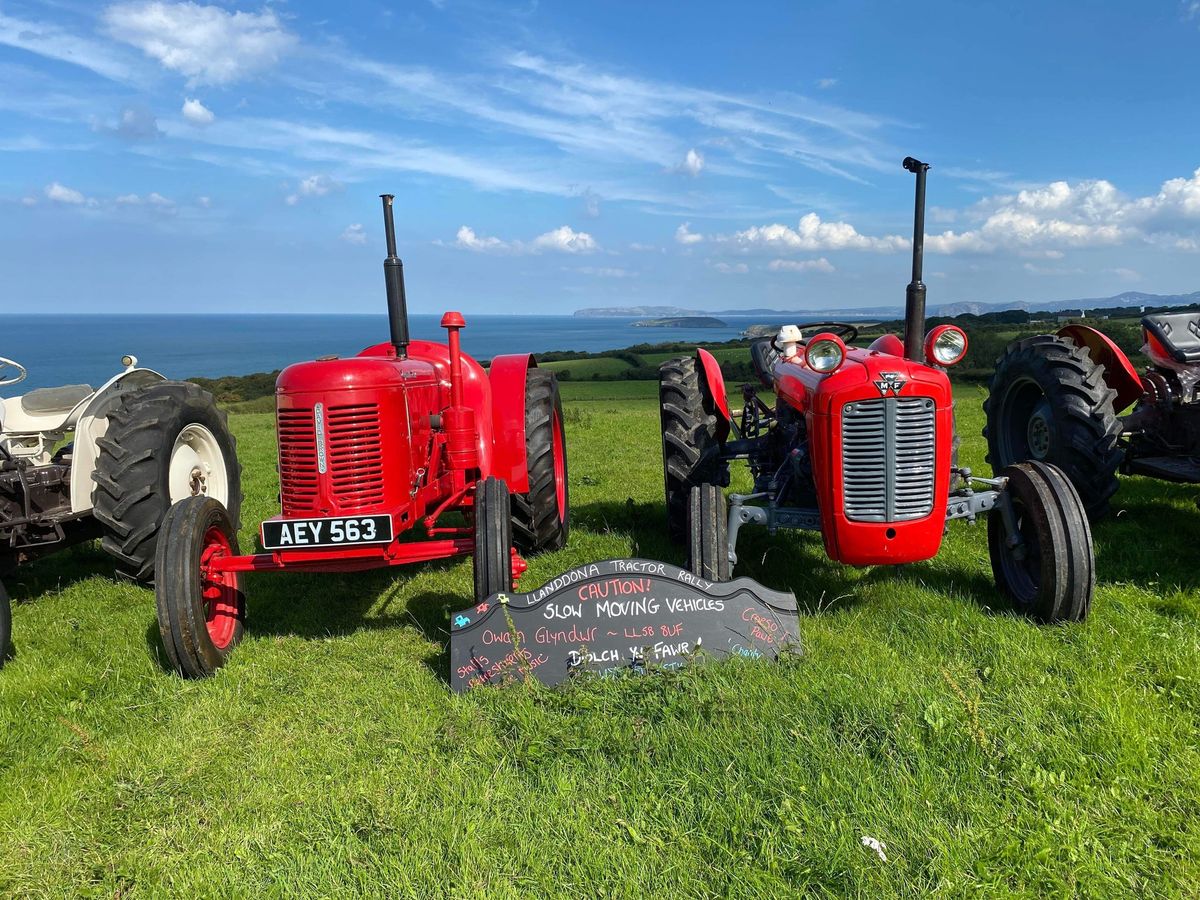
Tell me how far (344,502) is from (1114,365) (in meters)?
5.68

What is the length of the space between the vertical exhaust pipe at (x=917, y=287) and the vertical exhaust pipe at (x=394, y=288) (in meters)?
2.86

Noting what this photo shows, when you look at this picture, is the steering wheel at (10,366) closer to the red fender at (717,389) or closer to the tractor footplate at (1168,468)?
the red fender at (717,389)

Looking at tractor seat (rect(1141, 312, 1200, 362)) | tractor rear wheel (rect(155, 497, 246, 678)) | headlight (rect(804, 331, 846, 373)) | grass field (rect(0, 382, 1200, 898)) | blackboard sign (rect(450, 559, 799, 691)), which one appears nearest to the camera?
grass field (rect(0, 382, 1200, 898))

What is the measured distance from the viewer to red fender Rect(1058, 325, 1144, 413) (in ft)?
19.1

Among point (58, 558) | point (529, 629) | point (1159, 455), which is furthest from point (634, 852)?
point (58, 558)

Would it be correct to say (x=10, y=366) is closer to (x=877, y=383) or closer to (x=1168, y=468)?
(x=877, y=383)

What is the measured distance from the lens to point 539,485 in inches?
206

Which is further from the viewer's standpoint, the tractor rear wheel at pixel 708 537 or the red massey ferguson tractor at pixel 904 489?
the tractor rear wheel at pixel 708 537

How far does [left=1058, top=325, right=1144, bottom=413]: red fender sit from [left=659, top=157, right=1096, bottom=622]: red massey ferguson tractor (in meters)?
2.26

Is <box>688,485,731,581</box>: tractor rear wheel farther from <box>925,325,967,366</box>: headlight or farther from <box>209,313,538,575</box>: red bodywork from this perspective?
<box>925,325,967,366</box>: headlight

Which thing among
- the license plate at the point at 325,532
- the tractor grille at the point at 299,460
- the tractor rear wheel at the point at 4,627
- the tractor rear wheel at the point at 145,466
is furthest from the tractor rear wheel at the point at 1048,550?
the tractor rear wheel at the point at 4,627

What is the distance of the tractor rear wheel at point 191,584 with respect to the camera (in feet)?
11.5

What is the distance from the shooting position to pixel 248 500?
8.09 m

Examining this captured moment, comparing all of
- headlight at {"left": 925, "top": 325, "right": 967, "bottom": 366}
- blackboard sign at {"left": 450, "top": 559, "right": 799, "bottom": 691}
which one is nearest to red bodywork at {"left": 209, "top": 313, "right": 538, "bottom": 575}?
blackboard sign at {"left": 450, "top": 559, "right": 799, "bottom": 691}
